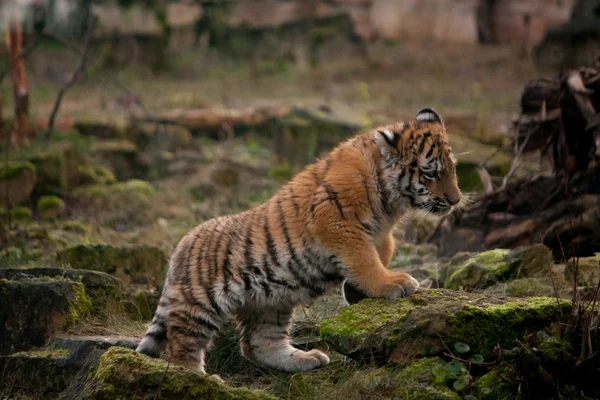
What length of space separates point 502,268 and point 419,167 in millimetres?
1517

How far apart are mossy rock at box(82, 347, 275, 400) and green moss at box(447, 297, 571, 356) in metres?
1.14

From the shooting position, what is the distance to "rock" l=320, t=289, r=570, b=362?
196 inches

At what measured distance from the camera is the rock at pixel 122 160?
44.6 feet

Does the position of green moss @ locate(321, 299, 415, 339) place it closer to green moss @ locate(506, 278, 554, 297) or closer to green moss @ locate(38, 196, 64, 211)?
green moss @ locate(506, 278, 554, 297)

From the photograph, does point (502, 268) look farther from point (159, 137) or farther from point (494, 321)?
point (159, 137)

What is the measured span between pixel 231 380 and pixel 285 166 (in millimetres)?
8039

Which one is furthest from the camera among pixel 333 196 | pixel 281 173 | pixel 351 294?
pixel 281 173

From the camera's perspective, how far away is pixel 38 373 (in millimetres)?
5773

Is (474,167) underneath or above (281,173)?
above

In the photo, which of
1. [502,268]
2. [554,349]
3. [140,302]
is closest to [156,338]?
[140,302]

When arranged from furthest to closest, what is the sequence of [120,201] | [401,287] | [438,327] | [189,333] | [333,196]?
1. [120,201]
2. [333,196]
3. [189,333]
4. [401,287]
5. [438,327]

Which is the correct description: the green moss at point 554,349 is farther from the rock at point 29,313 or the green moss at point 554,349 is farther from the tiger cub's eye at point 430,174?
the rock at point 29,313

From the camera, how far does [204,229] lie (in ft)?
20.3

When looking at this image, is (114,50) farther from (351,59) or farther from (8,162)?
(8,162)
